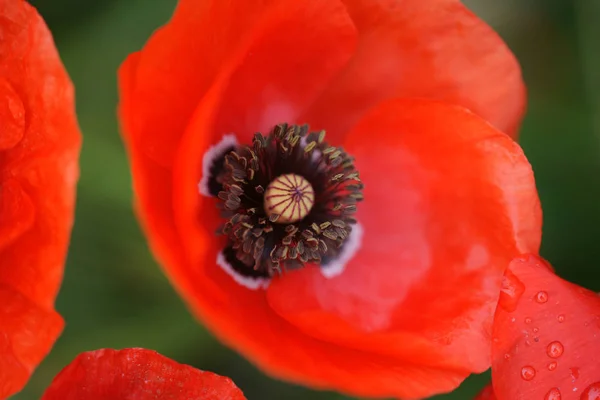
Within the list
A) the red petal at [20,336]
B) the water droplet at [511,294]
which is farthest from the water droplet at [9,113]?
the water droplet at [511,294]

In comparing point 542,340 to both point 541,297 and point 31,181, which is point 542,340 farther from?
point 31,181

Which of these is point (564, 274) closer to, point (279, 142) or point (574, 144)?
point (574, 144)

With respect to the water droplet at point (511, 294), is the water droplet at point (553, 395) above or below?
below

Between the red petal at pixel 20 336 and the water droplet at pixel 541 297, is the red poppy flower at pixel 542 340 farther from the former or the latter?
the red petal at pixel 20 336

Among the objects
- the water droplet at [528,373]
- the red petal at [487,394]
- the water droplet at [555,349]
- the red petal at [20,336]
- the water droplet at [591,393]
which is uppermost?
the red petal at [20,336]

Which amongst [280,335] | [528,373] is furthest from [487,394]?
[280,335]

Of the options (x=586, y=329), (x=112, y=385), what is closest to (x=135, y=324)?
(x=112, y=385)

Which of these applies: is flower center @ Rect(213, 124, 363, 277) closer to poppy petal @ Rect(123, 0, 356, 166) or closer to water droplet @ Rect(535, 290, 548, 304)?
poppy petal @ Rect(123, 0, 356, 166)
